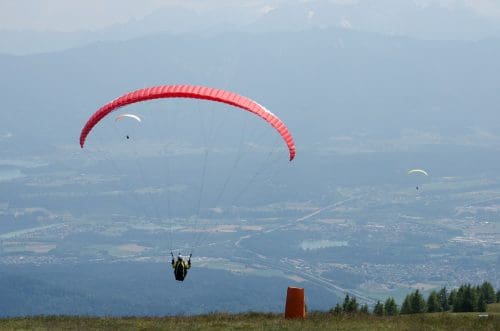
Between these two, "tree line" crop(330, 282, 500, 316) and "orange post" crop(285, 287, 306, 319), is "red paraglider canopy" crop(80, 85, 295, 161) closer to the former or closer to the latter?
"orange post" crop(285, 287, 306, 319)

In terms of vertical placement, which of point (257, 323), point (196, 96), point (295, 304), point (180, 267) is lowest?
point (257, 323)

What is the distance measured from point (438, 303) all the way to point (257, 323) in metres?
28.3

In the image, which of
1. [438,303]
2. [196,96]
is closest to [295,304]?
[196,96]

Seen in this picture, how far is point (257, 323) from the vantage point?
2998cm

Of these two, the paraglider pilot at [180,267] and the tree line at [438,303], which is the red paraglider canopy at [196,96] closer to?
the paraglider pilot at [180,267]

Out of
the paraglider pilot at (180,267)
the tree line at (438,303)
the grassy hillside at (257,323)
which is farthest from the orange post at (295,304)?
the tree line at (438,303)

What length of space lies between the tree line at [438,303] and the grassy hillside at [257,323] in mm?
14904

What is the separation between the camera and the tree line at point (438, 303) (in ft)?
159

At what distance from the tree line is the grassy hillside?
14.9 m

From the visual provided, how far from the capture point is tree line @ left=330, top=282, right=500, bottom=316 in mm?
48438

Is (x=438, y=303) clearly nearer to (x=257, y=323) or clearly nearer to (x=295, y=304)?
(x=295, y=304)

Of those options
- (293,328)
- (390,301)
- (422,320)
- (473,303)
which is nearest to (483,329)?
(422,320)

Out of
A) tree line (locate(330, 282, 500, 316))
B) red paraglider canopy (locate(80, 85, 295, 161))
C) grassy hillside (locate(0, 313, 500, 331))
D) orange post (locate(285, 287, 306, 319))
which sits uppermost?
red paraglider canopy (locate(80, 85, 295, 161))

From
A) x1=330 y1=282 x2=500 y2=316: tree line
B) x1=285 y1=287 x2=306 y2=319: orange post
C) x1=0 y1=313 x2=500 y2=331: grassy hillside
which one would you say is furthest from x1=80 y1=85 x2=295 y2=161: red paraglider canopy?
x1=330 y1=282 x2=500 y2=316: tree line
